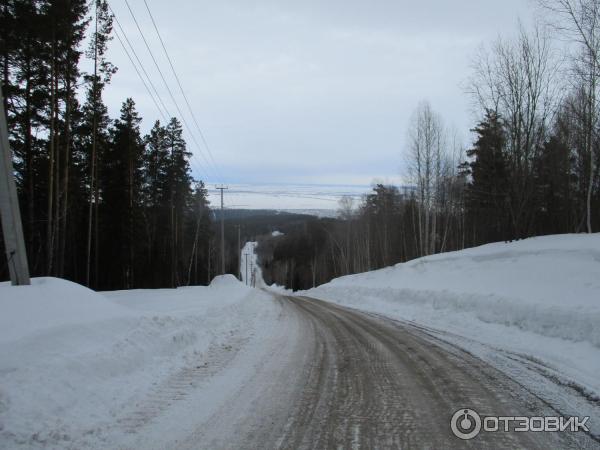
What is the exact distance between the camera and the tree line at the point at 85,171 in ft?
64.0

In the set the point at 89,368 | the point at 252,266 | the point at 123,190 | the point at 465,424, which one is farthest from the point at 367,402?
the point at 252,266

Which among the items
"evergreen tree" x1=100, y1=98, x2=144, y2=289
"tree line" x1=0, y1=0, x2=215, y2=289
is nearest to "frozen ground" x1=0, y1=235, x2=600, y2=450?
"tree line" x1=0, y1=0, x2=215, y2=289

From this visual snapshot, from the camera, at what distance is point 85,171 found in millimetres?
33688

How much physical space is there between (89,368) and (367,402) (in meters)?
3.77

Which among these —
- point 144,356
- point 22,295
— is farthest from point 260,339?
point 22,295

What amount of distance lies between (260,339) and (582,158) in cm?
2959

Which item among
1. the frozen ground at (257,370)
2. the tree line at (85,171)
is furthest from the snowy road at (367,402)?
the tree line at (85,171)

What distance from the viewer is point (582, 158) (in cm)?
3017

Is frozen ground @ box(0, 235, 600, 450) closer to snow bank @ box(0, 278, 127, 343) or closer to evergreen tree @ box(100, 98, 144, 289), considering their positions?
snow bank @ box(0, 278, 127, 343)

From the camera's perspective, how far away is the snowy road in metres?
4.28

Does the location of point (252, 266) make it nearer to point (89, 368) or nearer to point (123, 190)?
point (123, 190)

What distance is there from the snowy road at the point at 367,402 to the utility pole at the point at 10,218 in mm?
5101

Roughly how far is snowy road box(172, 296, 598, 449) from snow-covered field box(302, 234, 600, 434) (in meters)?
0.72

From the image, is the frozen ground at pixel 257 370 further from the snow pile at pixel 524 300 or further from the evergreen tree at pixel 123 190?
the evergreen tree at pixel 123 190
